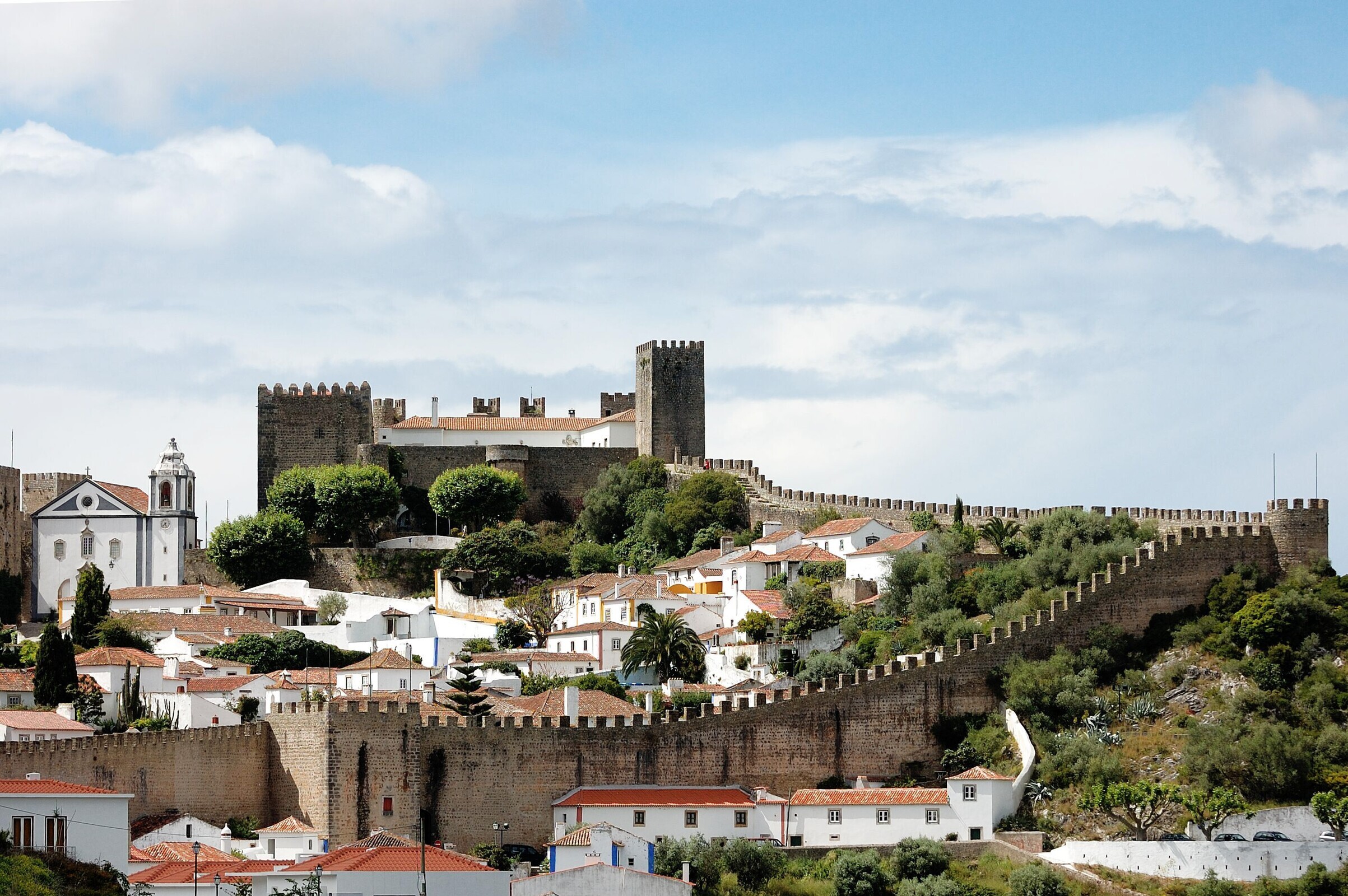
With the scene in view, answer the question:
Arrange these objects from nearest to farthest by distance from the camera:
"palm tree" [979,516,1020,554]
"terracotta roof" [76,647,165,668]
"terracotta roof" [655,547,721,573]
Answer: "terracotta roof" [76,647,165,668] < "palm tree" [979,516,1020,554] < "terracotta roof" [655,547,721,573]

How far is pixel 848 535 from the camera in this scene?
2633 inches

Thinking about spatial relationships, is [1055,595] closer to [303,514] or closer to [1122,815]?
[1122,815]

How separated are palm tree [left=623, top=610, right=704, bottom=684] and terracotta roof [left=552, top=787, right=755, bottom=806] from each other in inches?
444

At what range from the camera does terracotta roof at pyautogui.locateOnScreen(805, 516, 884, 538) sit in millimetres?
67125

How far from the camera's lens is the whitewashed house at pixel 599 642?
6225 centimetres

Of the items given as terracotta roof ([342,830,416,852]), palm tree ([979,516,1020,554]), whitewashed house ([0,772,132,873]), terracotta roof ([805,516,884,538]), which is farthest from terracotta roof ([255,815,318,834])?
terracotta roof ([805,516,884,538])

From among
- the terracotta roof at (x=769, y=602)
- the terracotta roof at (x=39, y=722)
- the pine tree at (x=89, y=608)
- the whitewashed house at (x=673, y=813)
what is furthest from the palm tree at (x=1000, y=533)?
the terracotta roof at (x=39, y=722)

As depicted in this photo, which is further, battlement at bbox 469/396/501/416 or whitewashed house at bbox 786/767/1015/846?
battlement at bbox 469/396/501/416

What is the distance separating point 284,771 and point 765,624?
48.9 feet

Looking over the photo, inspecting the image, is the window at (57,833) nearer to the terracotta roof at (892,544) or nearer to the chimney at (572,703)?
the chimney at (572,703)

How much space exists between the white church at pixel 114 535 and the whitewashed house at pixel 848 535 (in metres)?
18.3

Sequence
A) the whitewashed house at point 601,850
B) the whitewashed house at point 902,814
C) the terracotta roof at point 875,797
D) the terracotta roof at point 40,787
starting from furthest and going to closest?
the terracotta roof at point 875,797 → the whitewashed house at point 902,814 → the whitewashed house at point 601,850 → the terracotta roof at point 40,787

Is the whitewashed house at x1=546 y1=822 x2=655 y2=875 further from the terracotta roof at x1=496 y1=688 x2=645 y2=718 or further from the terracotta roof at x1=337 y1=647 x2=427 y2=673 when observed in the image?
the terracotta roof at x1=337 y1=647 x2=427 y2=673

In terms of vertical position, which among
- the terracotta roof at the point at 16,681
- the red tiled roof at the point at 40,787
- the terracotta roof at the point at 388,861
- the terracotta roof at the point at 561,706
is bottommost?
the terracotta roof at the point at 388,861
